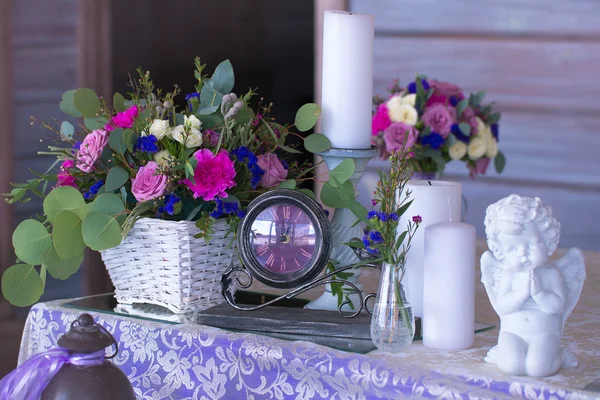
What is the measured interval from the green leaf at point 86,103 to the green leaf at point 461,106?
928mm

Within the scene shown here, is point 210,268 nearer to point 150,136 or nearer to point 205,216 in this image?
point 205,216

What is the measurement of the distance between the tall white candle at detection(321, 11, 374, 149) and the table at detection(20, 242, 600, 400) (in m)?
0.33

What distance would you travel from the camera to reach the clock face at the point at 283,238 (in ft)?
3.66

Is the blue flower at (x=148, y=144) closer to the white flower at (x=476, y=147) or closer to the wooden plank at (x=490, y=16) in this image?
the white flower at (x=476, y=147)

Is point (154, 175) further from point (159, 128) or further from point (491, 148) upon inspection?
point (491, 148)

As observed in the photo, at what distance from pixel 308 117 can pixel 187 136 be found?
210 millimetres

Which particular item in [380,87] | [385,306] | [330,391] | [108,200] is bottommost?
[330,391]

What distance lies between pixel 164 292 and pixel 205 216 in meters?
0.14

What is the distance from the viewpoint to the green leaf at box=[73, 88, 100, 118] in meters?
1.25

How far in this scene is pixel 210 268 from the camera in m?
1.17

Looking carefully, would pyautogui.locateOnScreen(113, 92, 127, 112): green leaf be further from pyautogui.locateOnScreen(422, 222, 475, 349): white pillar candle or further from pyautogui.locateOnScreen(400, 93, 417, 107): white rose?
pyautogui.locateOnScreen(400, 93, 417, 107): white rose

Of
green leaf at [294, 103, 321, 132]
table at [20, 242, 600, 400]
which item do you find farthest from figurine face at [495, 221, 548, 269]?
green leaf at [294, 103, 321, 132]

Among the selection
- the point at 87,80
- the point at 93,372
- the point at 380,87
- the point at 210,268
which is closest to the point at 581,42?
the point at 380,87

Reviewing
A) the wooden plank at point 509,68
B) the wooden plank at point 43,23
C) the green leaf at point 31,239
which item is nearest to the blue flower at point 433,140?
the green leaf at point 31,239
